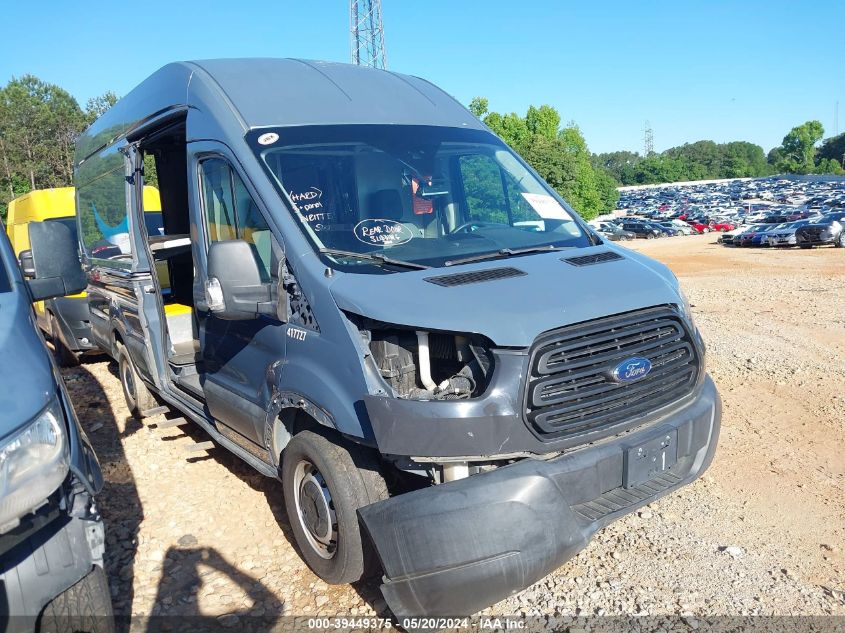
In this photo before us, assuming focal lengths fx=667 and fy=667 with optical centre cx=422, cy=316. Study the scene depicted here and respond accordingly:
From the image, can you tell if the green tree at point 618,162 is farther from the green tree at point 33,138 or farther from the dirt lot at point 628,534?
the dirt lot at point 628,534

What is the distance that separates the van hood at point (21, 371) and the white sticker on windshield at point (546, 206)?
291cm

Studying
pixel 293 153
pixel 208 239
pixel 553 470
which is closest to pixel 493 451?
pixel 553 470

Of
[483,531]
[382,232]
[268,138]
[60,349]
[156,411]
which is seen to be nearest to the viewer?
[483,531]

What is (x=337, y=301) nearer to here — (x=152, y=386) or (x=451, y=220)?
(x=451, y=220)

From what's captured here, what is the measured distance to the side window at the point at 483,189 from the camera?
427 cm

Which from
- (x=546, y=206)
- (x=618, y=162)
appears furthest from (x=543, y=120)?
(x=618, y=162)

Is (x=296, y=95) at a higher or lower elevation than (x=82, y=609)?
higher

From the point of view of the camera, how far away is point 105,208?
6625 millimetres

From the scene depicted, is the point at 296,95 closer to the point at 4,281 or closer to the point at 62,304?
the point at 4,281

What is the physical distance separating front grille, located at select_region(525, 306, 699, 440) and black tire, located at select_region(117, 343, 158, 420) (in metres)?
4.70

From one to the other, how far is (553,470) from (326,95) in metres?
2.80

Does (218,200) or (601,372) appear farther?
(218,200)

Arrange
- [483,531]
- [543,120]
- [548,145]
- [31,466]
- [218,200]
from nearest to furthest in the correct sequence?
[31,466]
[483,531]
[218,200]
[548,145]
[543,120]

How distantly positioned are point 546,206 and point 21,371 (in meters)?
3.13
